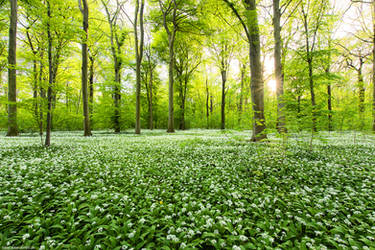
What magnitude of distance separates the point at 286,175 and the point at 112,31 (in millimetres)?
23229

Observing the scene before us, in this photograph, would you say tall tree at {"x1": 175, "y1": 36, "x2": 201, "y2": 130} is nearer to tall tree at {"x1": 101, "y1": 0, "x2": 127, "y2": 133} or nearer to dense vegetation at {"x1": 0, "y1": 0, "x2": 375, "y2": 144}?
dense vegetation at {"x1": 0, "y1": 0, "x2": 375, "y2": 144}

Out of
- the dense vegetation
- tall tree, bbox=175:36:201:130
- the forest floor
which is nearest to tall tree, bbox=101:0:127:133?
the dense vegetation

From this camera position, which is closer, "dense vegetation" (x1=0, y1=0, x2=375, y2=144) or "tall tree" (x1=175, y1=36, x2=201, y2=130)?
"dense vegetation" (x1=0, y1=0, x2=375, y2=144)

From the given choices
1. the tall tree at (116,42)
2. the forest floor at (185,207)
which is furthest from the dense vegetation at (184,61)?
the forest floor at (185,207)

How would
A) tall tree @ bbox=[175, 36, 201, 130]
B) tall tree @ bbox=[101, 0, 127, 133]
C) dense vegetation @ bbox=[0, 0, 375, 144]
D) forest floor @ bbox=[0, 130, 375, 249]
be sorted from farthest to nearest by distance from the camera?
tall tree @ bbox=[175, 36, 201, 130], tall tree @ bbox=[101, 0, 127, 133], dense vegetation @ bbox=[0, 0, 375, 144], forest floor @ bbox=[0, 130, 375, 249]

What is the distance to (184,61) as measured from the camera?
25297 millimetres

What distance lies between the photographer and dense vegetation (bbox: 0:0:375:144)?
260 inches

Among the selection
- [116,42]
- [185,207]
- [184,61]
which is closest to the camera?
[185,207]

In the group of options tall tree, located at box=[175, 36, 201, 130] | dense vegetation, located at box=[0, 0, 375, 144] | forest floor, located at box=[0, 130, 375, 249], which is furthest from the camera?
tall tree, located at box=[175, 36, 201, 130]

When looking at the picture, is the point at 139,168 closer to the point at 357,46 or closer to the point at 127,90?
the point at 127,90

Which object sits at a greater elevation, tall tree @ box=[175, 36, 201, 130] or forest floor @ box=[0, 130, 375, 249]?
tall tree @ box=[175, 36, 201, 130]

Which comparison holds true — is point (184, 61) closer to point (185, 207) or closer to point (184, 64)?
point (184, 64)

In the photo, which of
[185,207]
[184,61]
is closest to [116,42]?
[184,61]

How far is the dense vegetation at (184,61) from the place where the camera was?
6602 mm
